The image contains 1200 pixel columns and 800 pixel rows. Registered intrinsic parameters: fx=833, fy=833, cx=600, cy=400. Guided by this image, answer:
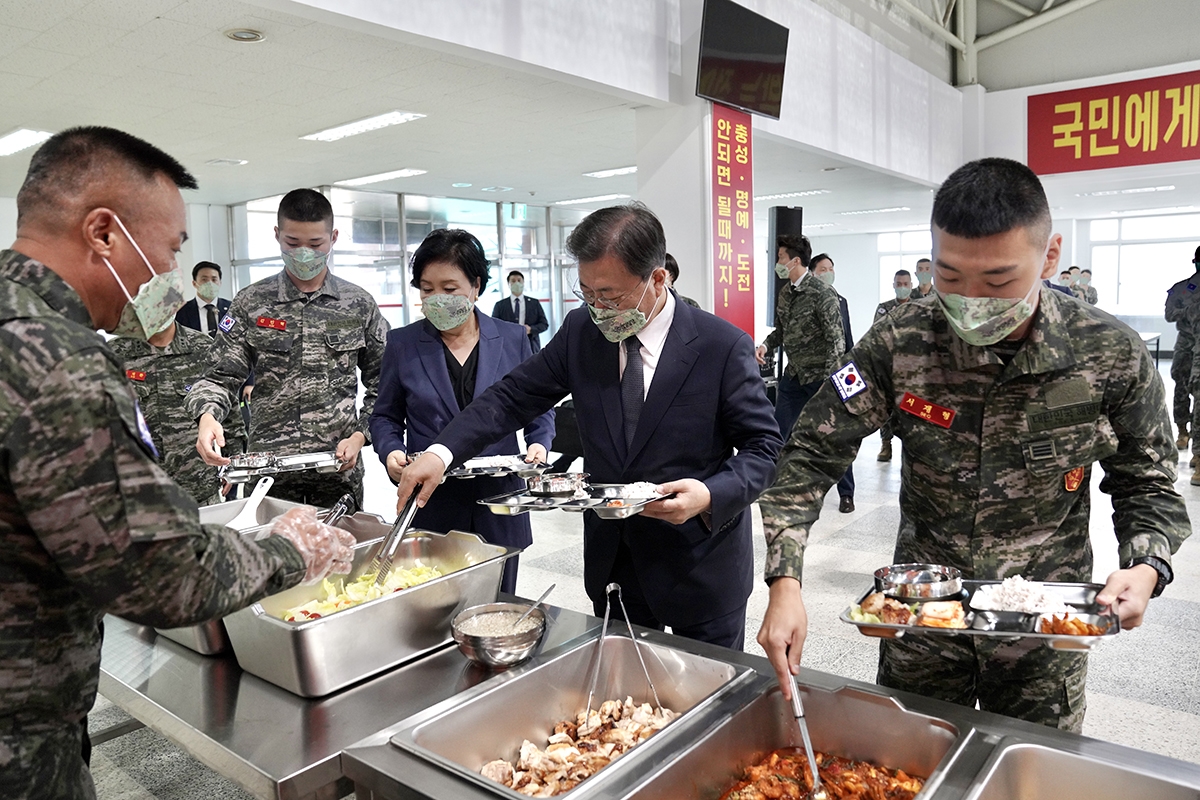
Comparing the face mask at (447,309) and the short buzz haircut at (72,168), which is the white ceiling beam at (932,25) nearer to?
the face mask at (447,309)

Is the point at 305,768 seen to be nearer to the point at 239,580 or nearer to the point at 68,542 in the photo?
the point at 239,580

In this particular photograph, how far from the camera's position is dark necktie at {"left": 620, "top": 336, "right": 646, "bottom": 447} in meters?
1.74

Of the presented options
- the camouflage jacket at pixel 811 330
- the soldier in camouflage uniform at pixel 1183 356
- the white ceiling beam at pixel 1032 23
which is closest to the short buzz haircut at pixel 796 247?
the camouflage jacket at pixel 811 330

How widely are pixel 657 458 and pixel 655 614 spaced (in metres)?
0.33

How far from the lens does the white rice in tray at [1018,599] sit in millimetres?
1166

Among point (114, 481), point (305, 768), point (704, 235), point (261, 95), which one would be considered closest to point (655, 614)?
point (305, 768)

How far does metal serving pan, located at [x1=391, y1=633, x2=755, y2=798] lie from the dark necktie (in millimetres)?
430

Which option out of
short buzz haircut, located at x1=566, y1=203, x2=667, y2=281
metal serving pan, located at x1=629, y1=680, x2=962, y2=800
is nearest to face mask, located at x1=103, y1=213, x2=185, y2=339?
short buzz haircut, located at x1=566, y1=203, x2=667, y2=281

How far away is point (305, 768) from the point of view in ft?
3.76

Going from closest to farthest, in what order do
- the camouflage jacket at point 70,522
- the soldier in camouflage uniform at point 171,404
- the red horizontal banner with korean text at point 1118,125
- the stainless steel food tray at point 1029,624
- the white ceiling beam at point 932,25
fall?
the camouflage jacket at point 70,522, the stainless steel food tray at point 1029,624, the soldier in camouflage uniform at point 171,404, the red horizontal banner with korean text at point 1118,125, the white ceiling beam at point 932,25

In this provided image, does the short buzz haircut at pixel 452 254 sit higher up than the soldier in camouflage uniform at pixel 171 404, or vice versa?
the short buzz haircut at pixel 452 254

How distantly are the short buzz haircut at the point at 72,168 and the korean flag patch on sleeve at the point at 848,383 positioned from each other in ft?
3.60

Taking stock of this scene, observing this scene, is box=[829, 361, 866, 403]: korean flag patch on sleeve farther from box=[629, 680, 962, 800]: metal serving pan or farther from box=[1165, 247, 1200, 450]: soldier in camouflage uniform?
box=[1165, 247, 1200, 450]: soldier in camouflage uniform

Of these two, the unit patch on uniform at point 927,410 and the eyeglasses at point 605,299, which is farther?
the eyeglasses at point 605,299
